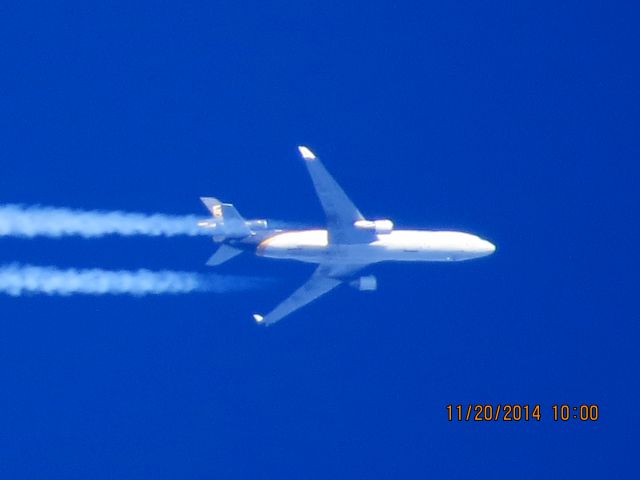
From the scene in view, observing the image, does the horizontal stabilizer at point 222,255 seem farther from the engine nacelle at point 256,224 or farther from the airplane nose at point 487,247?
the airplane nose at point 487,247

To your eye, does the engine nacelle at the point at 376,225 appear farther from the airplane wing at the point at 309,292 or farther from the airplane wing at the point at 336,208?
the airplane wing at the point at 309,292

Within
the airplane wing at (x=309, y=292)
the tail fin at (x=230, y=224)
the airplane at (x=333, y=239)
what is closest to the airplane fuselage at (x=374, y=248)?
the airplane at (x=333, y=239)

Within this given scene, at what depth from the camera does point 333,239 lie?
71625 millimetres

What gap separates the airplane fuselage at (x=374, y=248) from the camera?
71438mm

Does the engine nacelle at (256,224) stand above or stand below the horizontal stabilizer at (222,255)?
above

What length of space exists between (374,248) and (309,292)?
273 inches

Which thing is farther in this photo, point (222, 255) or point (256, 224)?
point (222, 255)

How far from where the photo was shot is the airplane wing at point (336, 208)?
69312 mm

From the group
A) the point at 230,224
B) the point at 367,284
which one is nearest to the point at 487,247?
the point at 367,284

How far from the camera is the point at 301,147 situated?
2689 inches

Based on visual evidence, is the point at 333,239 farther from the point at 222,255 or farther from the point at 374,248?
the point at 222,255

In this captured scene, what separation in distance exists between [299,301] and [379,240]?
773cm

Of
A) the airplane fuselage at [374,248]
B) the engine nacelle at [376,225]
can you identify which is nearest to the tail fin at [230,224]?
the airplane fuselage at [374,248]

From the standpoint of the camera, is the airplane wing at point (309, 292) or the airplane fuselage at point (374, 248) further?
the airplane wing at point (309, 292)
